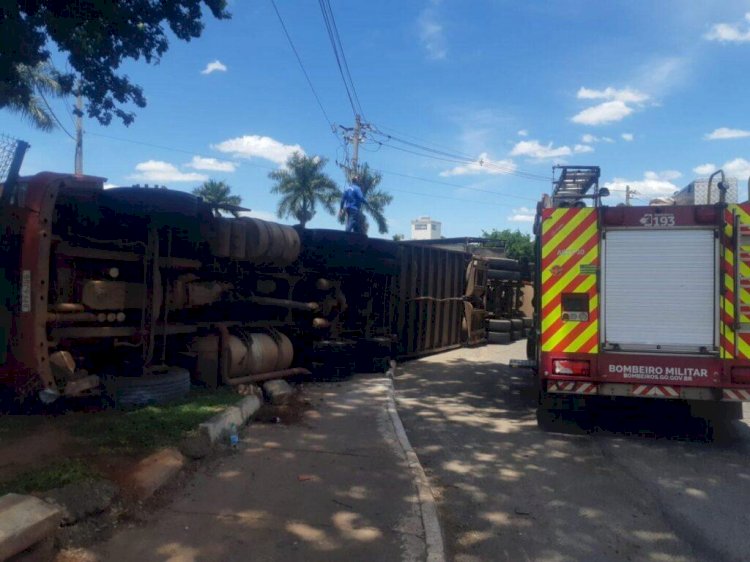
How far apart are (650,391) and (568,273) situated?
1545 mm

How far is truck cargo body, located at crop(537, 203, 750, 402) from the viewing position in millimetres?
6602

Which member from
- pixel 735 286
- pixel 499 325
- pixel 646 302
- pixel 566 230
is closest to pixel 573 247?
pixel 566 230

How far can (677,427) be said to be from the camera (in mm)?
7691

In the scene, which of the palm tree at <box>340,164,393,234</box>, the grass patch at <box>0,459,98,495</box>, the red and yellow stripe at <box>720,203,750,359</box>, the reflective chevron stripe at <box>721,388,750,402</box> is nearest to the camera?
the grass patch at <box>0,459,98,495</box>

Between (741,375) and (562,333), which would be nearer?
(741,375)

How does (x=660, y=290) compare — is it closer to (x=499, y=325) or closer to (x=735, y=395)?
(x=735, y=395)

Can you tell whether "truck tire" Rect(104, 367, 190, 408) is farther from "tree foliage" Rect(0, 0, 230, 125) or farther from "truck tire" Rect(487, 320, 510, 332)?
"truck tire" Rect(487, 320, 510, 332)

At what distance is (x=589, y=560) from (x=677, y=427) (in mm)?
4463

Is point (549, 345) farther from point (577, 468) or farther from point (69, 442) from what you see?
point (69, 442)

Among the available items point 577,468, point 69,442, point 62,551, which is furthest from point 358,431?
point 62,551

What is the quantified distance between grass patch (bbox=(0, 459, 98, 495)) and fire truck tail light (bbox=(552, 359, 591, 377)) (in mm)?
4852

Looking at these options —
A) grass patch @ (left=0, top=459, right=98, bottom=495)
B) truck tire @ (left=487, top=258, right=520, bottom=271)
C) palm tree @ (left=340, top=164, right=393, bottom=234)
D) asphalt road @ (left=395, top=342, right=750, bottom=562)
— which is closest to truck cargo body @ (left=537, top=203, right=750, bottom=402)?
asphalt road @ (left=395, top=342, right=750, bottom=562)

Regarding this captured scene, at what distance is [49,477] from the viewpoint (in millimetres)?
3947

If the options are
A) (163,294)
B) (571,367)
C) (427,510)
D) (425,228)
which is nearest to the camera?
(427,510)
